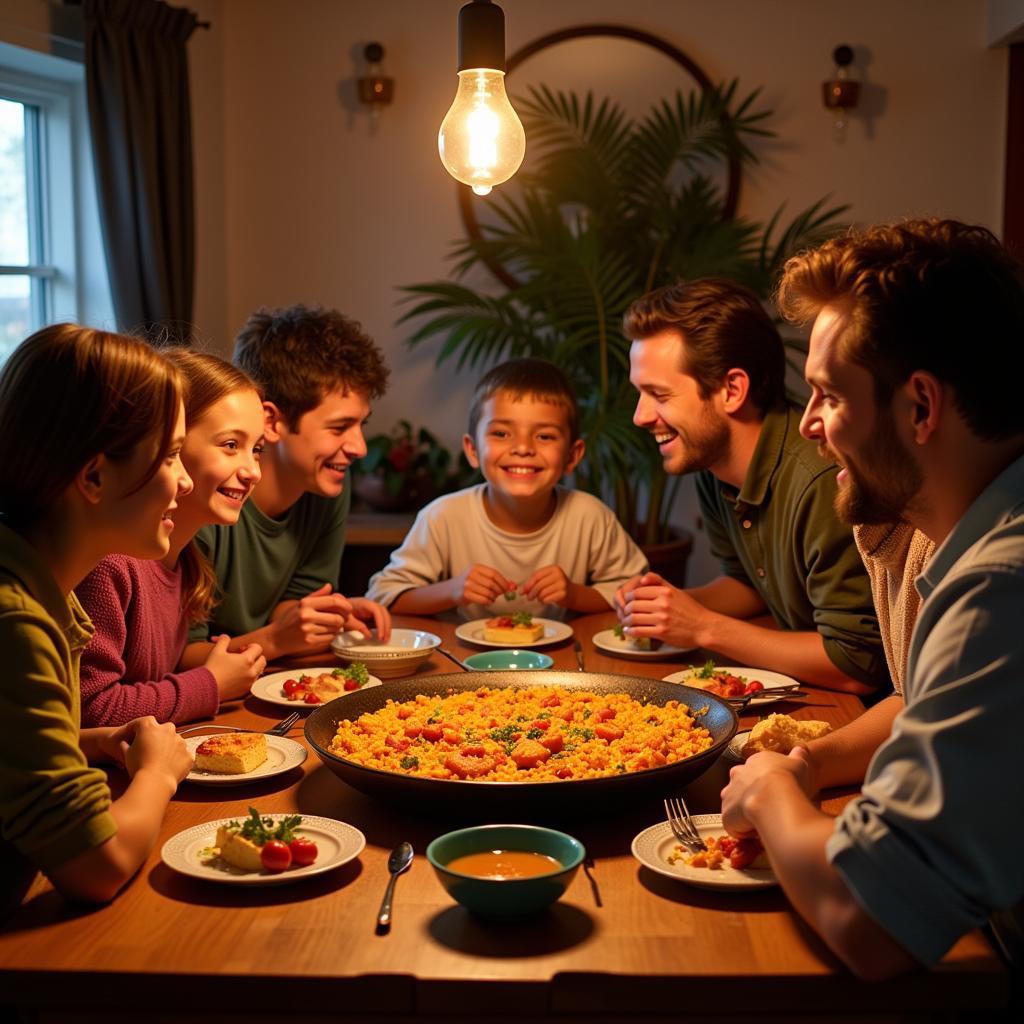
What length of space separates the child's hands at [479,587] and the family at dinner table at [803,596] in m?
0.34

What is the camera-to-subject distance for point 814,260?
5.10 feet

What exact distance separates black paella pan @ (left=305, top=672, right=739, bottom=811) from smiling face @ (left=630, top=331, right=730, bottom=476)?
0.91 metres

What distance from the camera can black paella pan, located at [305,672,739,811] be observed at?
1.49 meters

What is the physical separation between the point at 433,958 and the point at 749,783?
0.43m

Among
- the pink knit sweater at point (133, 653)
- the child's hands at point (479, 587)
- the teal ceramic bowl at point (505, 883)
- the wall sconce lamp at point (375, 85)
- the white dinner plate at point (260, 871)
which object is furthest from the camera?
the wall sconce lamp at point (375, 85)

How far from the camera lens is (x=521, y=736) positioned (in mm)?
1773

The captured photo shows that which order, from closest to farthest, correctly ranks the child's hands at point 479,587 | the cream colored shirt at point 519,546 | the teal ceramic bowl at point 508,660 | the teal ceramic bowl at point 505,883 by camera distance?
the teal ceramic bowl at point 505,883 < the teal ceramic bowl at point 508,660 < the child's hands at point 479,587 < the cream colored shirt at point 519,546

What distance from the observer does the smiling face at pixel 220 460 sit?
7.33 feet

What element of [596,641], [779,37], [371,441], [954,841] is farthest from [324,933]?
[779,37]

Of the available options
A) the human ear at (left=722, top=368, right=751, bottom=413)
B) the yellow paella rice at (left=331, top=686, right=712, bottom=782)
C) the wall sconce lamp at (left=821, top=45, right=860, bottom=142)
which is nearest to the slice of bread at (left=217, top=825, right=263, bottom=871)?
the yellow paella rice at (left=331, top=686, right=712, bottom=782)

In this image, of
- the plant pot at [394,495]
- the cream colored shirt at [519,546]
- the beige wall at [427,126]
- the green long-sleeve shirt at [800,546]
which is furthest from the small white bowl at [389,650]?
the beige wall at [427,126]

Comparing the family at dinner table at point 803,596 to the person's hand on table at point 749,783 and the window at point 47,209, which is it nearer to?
the person's hand on table at point 749,783

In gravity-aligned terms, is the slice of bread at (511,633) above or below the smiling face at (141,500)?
below

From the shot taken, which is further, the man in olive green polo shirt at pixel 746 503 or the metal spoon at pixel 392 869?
the man in olive green polo shirt at pixel 746 503
